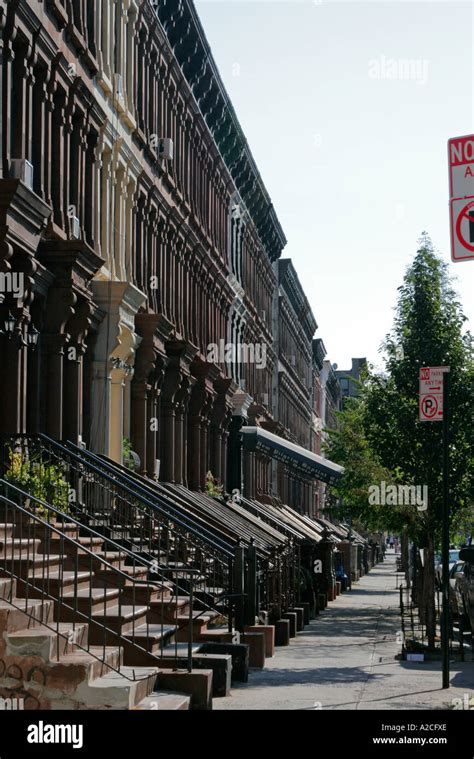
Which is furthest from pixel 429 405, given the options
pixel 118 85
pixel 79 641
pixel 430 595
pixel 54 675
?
pixel 118 85

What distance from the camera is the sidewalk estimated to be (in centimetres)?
1491

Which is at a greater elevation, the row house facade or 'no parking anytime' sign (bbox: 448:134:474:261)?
the row house facade

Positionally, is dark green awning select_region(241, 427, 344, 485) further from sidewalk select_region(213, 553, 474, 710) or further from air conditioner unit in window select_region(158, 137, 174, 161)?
air conditioner unit in window select_region(158, 137, 174, 161)

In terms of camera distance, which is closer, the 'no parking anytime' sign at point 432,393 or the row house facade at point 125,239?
the 'no parking anytime' sign at point 432,393

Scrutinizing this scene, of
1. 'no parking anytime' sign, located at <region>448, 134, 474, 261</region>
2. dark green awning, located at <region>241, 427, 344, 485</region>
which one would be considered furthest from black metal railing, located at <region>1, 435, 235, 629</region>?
dark green awning, located at <region>241, 427, 344, 485</region>

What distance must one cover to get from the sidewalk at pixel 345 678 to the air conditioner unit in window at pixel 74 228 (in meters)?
7.26

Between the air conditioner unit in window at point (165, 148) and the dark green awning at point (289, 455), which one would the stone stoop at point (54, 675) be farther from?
the dark green awning at point (289, 455)

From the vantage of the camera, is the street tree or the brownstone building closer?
the brownstone building

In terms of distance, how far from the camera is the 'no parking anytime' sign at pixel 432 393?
1633 centimetres

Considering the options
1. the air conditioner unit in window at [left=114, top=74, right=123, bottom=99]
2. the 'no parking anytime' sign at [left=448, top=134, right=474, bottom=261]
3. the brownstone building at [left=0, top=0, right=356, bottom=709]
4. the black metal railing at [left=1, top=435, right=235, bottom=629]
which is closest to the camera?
the 'no parking anytime' sign at [left=448, top=134, right=474, bottom=261]

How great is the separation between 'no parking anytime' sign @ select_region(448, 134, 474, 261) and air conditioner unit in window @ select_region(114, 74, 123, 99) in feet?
53.4

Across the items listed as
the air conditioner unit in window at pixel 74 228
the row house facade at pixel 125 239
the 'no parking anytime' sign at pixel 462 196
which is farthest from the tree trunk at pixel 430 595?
the 'no parking anytime' sign at pixel 462 196

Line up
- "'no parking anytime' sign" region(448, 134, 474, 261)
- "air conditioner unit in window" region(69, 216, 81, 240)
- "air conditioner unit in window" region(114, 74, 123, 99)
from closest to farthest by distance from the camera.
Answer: "'no parking anytime' sign" region(448, 134, 474, 261) → "air conditioner unit in window" region(69, 216, 81, 240) → "air conditioner unit in window" region(114, 74, 123, 99)
